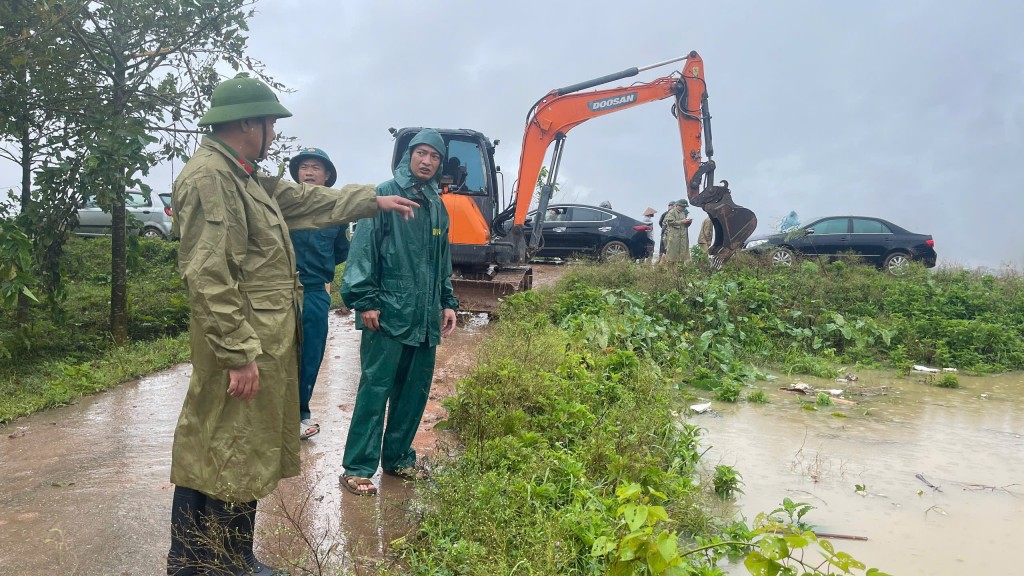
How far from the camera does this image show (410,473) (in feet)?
12.3

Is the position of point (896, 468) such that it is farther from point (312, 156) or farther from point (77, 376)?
point (77, 376)

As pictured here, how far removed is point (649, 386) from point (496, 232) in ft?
20.7

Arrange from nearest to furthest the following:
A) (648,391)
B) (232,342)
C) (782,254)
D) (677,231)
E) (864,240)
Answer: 1. (232,342)
2. (648,391)
3. (677,231)
4. (782,254)
5. (864,240)

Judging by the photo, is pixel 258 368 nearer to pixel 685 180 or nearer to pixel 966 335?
pixel 966 335

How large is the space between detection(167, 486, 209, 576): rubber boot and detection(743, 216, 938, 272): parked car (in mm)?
14135

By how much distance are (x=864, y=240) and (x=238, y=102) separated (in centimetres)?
1529

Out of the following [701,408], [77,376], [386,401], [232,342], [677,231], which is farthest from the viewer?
[677,231]

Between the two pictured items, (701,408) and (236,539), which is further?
(701,408)

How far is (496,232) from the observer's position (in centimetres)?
1158

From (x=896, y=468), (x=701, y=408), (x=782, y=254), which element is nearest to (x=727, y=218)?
(x=782, y=254)

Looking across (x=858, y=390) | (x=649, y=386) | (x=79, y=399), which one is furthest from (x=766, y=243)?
(x=79, y=399)

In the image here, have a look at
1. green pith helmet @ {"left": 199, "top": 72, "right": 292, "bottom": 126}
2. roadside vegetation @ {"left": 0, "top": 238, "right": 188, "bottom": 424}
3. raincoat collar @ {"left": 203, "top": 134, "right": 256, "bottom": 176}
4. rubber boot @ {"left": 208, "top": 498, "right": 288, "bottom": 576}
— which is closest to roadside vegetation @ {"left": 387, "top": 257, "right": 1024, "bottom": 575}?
rubber boot @ {"left": 208, "top": 498, "right": 288, "bottom": 576}

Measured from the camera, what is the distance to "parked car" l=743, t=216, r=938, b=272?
597 inches

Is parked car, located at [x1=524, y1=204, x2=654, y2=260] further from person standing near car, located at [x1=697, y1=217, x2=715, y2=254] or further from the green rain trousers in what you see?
the green rain trousers
